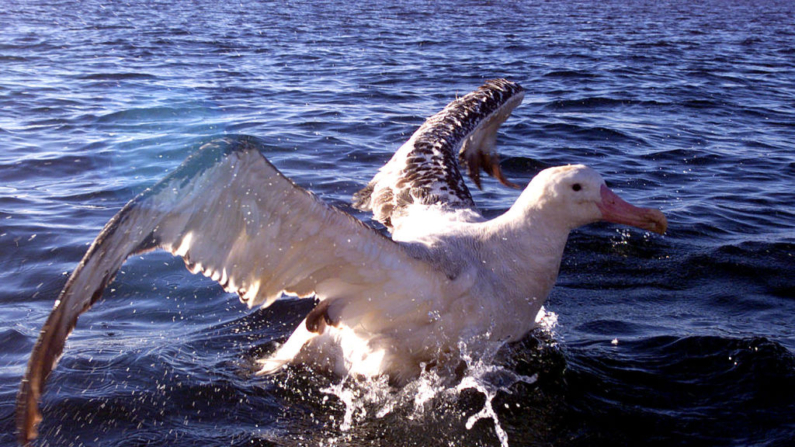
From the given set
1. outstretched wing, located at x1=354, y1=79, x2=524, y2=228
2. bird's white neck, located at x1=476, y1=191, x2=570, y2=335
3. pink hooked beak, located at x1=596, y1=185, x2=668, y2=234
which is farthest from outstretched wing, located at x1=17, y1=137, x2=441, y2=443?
outstretched wing, located at x1=354, y1=79, x2=524, y2=228

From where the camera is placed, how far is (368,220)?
7.25m

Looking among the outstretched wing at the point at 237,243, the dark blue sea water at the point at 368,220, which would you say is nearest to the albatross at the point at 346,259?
the outstretched wing at the point at 237,243

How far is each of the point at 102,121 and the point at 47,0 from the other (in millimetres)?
16127

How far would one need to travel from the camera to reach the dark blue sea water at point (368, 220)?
173 inches

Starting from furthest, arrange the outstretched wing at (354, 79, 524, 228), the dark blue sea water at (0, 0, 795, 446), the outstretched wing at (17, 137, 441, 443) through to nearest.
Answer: the outstretched wing at (354, 79, 524, 228), the dark blue sea water at (0, 0, 795, 446), the outstretched wing at (17, 137, 441, 443)

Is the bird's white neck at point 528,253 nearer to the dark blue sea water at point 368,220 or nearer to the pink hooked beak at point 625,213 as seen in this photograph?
the pink hooked beak at point 625,213

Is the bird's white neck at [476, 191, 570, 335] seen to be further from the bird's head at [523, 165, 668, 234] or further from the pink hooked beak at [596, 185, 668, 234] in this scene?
the pink hooked beak at [596, 185, 668, 234]

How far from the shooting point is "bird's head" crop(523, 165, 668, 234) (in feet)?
14.6

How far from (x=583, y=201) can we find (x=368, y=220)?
10.1ft

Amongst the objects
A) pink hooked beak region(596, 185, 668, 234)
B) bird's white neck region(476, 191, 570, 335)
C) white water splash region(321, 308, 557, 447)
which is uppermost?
pink hooked beak region(596, 185, 668, 234)

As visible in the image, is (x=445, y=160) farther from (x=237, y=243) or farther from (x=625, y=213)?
(x=237, y=243)

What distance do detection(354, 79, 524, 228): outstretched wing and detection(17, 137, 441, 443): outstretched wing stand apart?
144 centimetres

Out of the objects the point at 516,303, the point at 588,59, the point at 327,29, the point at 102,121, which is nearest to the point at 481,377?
the point at 516,303

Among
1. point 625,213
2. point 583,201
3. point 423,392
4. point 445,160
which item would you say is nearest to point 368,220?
point 445,160
